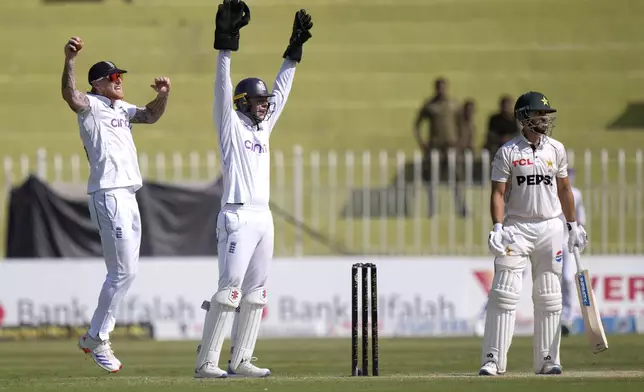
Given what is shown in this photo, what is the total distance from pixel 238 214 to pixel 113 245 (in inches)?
47.4

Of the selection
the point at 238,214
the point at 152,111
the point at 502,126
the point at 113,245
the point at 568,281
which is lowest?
the point at 568,281

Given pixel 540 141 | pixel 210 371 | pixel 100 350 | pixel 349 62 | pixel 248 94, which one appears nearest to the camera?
pixel 210 371

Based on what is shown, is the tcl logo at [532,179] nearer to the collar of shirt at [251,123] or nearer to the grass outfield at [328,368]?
the grass outfield at [328,368]

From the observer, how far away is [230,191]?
11.0m

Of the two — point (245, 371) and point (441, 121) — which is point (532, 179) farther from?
point (441, 121)

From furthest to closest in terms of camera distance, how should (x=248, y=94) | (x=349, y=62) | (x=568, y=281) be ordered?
(x=349, y=62), (x=568, y=281), (x=248, y=94)

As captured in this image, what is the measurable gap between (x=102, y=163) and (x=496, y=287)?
3.04 meters

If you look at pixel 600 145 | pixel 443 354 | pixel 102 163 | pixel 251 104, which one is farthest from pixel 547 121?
pixel 600 145

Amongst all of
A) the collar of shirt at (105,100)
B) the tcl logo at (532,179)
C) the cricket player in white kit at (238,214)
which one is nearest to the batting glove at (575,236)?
the tcl logo at (532,179)

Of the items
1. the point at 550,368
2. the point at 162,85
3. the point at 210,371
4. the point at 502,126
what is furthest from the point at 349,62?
the point at 210,371

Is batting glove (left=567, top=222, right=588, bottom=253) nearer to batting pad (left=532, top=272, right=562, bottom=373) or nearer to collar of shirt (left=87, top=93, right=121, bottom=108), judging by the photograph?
batting pad (left=532, top=272, right=562, bottom=373)

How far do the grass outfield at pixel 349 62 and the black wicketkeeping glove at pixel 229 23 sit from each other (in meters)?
11.7

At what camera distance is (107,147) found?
38.3ft

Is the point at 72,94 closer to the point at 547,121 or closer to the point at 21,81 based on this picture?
the point at 547,121
